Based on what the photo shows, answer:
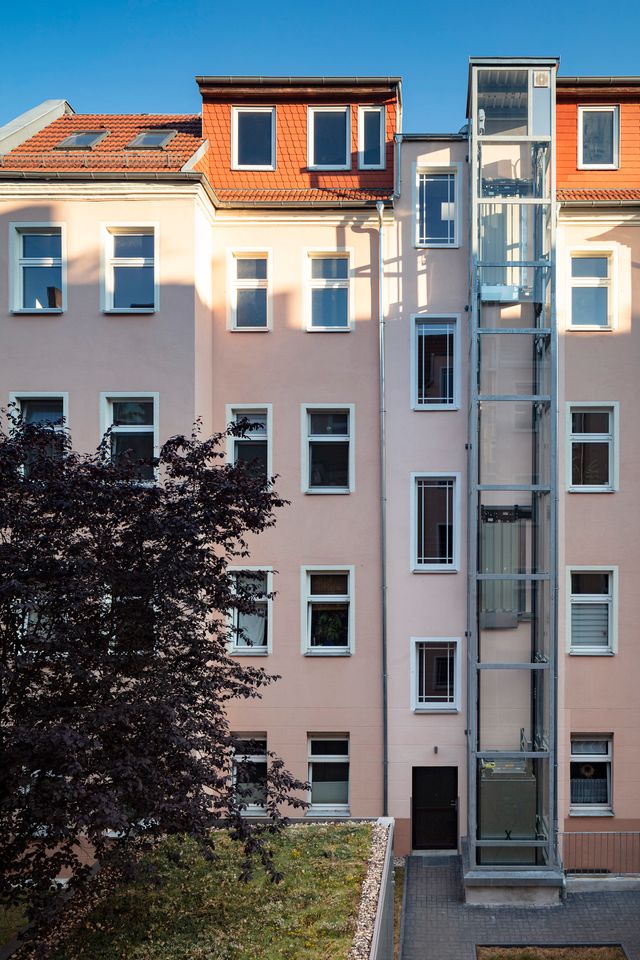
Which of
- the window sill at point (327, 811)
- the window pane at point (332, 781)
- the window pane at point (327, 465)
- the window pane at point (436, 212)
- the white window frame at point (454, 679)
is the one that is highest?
the window pane at point (436, 212)

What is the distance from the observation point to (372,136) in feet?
51.8

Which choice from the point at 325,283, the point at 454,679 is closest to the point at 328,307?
the point at 325,283

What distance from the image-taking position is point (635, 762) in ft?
48.8

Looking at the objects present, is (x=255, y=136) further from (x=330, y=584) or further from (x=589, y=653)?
(x=589, y=653)

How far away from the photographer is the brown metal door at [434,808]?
1493 cm

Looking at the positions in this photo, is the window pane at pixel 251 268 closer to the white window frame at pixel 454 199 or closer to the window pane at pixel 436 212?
the white window frame at pixel 454 199

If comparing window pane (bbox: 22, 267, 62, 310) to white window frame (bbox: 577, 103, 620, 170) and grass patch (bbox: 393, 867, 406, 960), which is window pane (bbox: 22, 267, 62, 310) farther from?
grass patch (bbox: 393, 867, 406, 960)

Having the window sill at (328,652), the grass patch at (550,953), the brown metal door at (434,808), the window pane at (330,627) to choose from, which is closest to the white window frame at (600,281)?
the window pane at (330,627)

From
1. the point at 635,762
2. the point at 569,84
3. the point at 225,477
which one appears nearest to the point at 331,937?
the point at 225,477

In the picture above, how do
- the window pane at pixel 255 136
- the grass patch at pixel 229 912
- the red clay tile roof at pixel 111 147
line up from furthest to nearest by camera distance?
the window pane at pixel 255 136 < the red clay tile roof at pixel 111 147 < the grass patch at pixel 229 912

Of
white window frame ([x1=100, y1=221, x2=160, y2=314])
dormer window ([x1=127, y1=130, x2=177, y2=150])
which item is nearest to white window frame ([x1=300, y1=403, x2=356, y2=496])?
white window frame ([x1=100, y1=221, x2=160, y2=314])

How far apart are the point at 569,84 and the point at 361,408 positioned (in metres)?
7.36

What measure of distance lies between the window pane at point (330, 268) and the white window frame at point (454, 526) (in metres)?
3.98

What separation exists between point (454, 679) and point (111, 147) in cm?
1176
